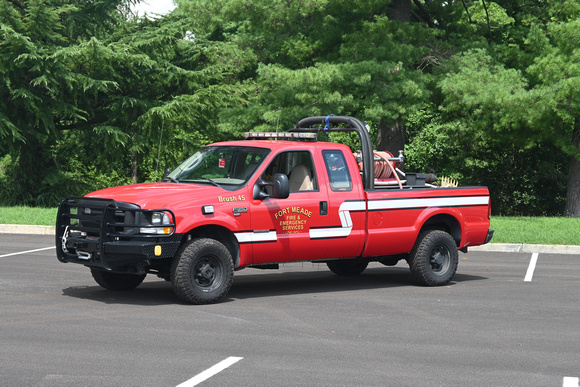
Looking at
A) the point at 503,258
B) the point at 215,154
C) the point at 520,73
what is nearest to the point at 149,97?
the point at 520,73

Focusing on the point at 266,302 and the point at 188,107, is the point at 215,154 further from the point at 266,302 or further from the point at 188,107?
the point at 188,107

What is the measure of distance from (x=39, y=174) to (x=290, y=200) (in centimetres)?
2115

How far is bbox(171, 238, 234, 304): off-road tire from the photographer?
9.90 metres

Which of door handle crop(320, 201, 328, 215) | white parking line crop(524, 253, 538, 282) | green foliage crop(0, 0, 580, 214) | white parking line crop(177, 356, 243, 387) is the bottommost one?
white parking line crop(177, 356, 243, 387)

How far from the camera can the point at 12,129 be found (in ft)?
85.8

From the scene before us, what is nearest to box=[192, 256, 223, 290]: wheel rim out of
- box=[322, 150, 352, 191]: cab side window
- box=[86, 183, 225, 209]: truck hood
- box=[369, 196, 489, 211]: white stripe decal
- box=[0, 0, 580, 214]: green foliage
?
box=[86, 183, 225, 209]: truck hood

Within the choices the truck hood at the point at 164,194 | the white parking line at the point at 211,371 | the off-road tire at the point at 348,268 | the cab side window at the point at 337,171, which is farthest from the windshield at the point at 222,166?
the white parking line at the point at 211,371

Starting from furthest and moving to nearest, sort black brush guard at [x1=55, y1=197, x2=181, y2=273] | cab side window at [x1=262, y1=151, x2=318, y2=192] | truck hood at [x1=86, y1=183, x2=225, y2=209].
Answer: cab side window at [x1=262, y1=151, x2=318, y2=192] → truck hood at [x1=86, y1=183, x2=225, y2=209] → black brush guard at [x1=55, y1=197, x2=181, y2=273]

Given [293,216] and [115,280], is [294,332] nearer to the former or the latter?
[293,216]

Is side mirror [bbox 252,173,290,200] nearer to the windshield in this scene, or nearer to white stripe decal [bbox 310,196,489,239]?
the windshield

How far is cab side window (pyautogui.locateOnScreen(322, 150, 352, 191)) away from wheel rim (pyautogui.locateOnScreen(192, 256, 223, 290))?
1.95 metres

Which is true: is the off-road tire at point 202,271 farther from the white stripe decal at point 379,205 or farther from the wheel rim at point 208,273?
the white stripe decal at point 379,205

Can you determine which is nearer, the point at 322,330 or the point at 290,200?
the point at 322,330

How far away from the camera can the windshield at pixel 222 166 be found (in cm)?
1084
